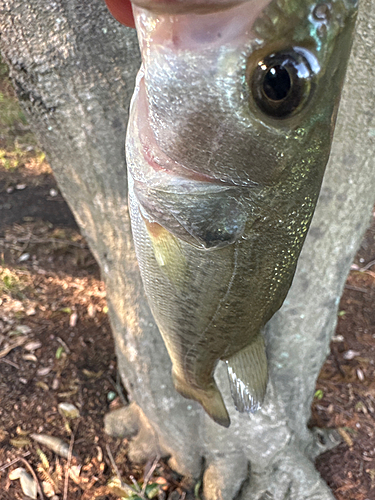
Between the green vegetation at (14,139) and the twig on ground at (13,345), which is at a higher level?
the green vegetation at (14,139)

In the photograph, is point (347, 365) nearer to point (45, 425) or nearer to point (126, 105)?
point (45, 425)

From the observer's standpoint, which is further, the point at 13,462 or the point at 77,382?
the point at 77,382

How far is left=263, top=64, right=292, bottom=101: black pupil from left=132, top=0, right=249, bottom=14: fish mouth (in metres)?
0.09

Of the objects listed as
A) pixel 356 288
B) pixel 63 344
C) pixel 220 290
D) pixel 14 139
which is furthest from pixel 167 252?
pixel 14 139

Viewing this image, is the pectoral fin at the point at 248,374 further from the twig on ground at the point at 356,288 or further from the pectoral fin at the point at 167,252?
the twig on ground at the point at 356,288

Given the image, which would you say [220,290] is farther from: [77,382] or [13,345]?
[13,345]

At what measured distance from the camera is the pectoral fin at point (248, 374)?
102cm

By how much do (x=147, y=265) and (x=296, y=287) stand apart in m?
0.99

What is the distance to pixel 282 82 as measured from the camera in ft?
1.75

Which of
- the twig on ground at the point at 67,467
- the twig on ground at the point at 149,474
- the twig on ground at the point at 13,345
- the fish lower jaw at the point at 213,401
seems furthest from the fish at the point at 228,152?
the twig on ground at the point at 13,345

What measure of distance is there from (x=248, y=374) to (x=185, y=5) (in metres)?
0.83

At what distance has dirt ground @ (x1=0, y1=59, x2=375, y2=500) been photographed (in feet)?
7.23

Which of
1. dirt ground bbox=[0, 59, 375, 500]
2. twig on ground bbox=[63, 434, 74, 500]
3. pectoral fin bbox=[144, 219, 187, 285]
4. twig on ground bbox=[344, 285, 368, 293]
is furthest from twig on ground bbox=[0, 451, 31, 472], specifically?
twig on ground bbox=[344, 285, 368, 293]

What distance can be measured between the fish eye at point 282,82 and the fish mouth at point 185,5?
0.08 meters
